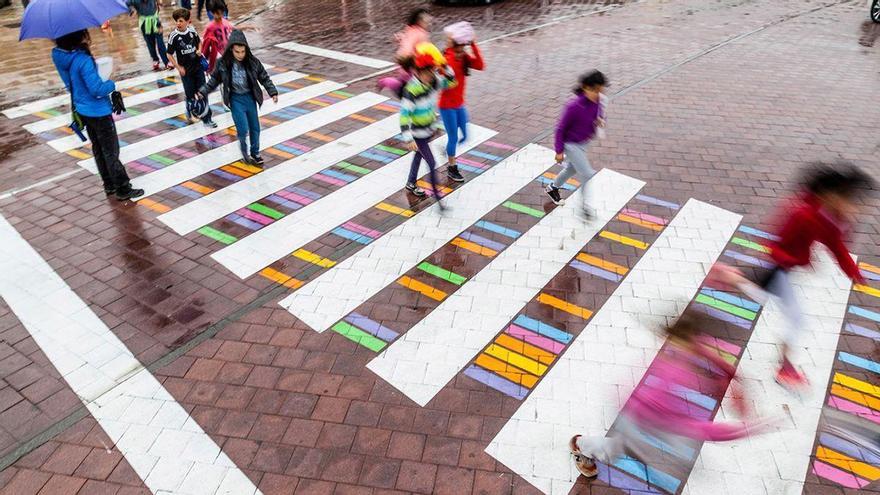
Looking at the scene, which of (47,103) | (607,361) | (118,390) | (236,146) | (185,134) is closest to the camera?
(118,390)

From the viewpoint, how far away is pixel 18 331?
4809mm

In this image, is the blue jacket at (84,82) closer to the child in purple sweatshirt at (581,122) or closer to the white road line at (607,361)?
the child in purple sweatshirt at (581,122)

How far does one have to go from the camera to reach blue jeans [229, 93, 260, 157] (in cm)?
722

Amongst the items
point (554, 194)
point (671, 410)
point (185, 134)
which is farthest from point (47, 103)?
point (671, 410)

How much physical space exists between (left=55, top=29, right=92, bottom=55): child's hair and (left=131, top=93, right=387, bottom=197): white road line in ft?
5.98

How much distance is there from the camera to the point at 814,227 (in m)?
3.64

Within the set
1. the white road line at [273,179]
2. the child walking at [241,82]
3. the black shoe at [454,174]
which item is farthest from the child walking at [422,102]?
the child walking at [241,82]

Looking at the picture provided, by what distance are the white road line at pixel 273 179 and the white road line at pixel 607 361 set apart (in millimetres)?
4371

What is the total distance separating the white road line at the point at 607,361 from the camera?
147 inches

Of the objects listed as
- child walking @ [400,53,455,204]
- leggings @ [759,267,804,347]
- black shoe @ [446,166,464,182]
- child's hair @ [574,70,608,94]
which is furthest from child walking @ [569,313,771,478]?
black shoe @ [446,166,464,182]

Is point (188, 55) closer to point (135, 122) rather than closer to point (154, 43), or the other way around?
point (135, 122)

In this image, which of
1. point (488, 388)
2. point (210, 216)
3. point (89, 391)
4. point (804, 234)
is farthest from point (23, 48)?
point (804, 234)

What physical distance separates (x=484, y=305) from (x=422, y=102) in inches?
93.1

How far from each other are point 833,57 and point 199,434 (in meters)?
15.1
